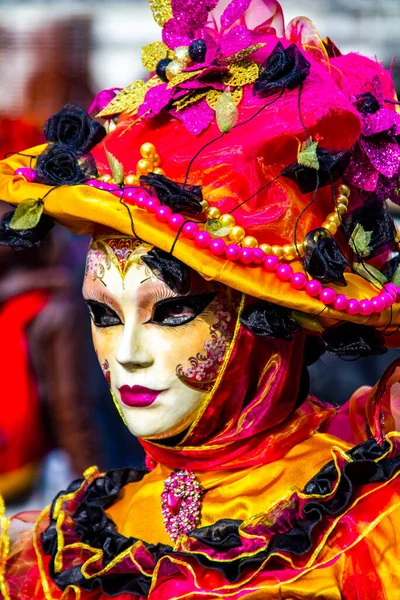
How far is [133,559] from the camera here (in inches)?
63.0

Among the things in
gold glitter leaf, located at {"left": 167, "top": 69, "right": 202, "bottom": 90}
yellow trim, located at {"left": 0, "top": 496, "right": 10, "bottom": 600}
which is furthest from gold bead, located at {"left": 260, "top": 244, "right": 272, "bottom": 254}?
yellow trim, located at {"left": 0, "top": 496, "right": 10, "bottom": 600}

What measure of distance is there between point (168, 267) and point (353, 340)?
35cm

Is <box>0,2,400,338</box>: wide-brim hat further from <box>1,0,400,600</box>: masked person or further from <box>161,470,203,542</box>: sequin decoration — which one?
<box>161,470,203,542</box>: sequin decoration

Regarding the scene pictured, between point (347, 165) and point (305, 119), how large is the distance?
0.12 meters

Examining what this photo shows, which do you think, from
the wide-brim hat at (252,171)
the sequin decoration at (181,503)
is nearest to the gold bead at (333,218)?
the wide-brim hat at (252,171)

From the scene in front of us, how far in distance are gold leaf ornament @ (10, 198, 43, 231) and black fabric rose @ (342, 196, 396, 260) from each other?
1.77ft

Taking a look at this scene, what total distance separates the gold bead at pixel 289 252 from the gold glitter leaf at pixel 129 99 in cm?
40

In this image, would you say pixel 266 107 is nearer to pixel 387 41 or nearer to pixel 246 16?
pixel 246 16

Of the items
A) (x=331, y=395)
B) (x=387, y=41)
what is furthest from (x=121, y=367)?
(x=387, y=41)

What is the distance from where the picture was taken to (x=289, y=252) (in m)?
1.48

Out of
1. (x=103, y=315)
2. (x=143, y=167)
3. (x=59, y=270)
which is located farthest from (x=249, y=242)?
(x=59, y=270)

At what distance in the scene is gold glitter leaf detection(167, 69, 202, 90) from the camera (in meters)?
1.55

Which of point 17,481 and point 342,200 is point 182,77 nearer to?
point 342,200

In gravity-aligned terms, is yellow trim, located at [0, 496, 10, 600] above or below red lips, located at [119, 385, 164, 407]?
below
